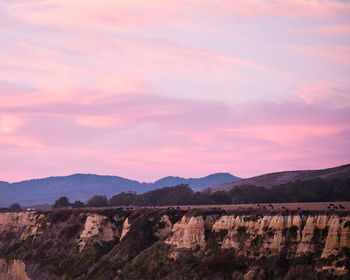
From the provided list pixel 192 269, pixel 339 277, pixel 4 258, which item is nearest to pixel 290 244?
pixel 339 277

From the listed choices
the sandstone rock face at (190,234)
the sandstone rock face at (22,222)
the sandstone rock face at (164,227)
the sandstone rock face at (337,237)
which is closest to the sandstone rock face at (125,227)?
the sandstone rock face at (164,227)

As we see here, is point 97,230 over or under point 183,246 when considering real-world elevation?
over

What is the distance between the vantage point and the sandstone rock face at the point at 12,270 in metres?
91.7

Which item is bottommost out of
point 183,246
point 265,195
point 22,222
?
point 183,246

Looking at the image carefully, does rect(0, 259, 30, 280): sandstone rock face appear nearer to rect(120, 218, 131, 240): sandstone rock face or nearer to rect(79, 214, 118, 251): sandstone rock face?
rect(79, 214, 118, 251): sandstone rock face

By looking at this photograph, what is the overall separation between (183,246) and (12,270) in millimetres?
42464

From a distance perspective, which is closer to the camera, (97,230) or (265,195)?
(97,230)

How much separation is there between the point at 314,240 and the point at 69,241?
50.8 metres

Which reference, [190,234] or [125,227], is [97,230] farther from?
[190,234]

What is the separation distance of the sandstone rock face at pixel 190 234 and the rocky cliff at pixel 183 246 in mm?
117

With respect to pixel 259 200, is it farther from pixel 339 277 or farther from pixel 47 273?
Answer: pixel 339 277

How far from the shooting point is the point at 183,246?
65.5 m

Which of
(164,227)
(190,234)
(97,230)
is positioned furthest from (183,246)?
(97,230)

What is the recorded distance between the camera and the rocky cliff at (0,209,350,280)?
166ft
